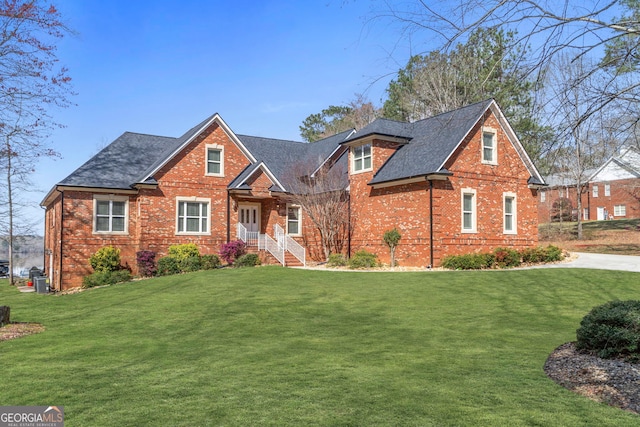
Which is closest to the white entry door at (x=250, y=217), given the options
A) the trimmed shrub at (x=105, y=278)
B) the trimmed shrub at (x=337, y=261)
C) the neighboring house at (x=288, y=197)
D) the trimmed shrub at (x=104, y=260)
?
the neighboring house at (x=288, y=197)

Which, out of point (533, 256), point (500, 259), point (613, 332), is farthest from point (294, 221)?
point (613, 332)

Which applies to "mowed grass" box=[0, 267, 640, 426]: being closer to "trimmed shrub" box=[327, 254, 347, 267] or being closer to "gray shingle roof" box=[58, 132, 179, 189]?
"trimmed shrub" box=[327, 254, 347, 267]

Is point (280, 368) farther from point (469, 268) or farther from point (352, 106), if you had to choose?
point (352, 106)

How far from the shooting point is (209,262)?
2366cm

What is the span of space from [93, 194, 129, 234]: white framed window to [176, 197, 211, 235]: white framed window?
2.57 m

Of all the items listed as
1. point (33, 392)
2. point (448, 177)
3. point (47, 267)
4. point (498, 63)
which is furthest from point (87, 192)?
point (498, 63)

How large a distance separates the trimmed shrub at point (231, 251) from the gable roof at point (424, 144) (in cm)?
753

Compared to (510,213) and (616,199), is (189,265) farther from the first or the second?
(616,199)

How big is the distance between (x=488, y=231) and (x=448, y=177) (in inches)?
144

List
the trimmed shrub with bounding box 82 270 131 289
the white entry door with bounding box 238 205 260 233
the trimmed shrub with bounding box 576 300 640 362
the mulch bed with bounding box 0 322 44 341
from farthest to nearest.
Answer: the white entry door with bounding box 238 205 260 233
the trimmed shrub with bounding box 82 270 131 289
the mulch bed with bounding box 0 322 44 341
the trimmed shrub with bounding box 576 300 640 362

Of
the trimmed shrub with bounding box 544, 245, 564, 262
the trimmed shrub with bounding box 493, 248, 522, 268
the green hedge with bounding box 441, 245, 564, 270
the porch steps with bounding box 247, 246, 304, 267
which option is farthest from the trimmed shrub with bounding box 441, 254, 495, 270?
the porch steps with bounding box 247, 246, 304, 267

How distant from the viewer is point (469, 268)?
68.5 ft

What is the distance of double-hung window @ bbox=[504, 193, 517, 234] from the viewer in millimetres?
24656

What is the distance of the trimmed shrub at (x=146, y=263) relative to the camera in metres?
23.0
